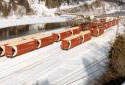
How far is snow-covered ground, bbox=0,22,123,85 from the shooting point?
829 inches

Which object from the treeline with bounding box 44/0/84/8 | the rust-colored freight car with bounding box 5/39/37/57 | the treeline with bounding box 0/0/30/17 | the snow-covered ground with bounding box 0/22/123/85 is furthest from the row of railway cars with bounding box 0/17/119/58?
the treeline with bounding box 44/0/84/8

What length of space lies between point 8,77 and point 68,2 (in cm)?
11310

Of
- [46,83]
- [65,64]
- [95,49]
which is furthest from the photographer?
[95,49]

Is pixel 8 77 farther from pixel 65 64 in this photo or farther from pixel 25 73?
pixel 65 64

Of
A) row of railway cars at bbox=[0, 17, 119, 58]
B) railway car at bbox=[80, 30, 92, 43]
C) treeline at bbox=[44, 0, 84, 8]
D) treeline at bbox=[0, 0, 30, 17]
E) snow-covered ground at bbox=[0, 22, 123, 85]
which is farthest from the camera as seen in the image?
treeline at bbox=[44, 0, 84, 8]

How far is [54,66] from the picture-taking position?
986 inches

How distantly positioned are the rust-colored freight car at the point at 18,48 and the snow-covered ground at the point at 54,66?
0.64 metres

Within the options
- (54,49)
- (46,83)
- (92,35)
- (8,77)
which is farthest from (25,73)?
(92,35)

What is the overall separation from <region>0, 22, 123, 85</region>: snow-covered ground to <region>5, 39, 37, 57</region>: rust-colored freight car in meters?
0.64

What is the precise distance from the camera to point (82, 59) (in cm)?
2772

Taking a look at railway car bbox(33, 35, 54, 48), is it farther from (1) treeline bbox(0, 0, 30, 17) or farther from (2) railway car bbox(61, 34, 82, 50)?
(1) treeline bbox(0, 0, 30, 17)

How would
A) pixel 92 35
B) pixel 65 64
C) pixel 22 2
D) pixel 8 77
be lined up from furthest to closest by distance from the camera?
pixel 22 2
pixel 92 35
pixel 65 64
pixel 8 77

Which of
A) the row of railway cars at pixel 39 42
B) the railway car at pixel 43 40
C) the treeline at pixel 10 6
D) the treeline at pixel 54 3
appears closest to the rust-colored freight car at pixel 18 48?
the row of railway cars at pixel 39 42

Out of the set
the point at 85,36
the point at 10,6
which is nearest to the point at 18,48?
the point at 85,36
